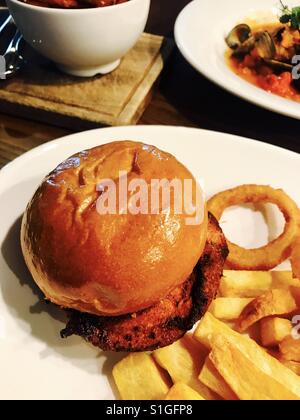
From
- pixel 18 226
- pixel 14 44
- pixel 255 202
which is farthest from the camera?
pixel 14 44

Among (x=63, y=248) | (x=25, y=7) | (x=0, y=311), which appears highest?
(x=25, y=7)

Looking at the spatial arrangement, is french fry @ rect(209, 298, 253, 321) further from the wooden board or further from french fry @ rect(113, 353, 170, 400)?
the wooden board

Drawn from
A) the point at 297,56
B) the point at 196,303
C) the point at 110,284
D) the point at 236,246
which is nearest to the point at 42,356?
the point at 110,284

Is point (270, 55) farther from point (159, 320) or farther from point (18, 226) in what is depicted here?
point (159, 320)

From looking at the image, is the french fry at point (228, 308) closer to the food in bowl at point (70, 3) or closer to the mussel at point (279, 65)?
the food in bowl at point (70, 3)

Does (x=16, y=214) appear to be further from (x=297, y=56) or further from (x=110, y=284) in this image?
(x=297, y=56)

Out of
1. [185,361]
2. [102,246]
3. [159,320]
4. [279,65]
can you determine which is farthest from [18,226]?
[279,65]
